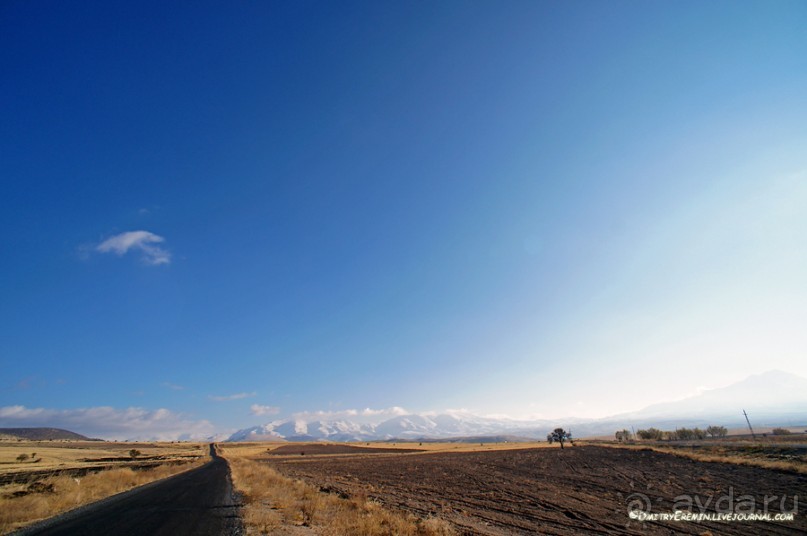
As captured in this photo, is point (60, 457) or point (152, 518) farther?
point (60, 457)

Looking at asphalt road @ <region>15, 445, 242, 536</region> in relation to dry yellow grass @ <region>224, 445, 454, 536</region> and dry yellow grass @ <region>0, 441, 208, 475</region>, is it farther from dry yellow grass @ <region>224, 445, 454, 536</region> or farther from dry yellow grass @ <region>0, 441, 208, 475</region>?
dry yellow grass @ <region>0, 441, 208, 475</region>

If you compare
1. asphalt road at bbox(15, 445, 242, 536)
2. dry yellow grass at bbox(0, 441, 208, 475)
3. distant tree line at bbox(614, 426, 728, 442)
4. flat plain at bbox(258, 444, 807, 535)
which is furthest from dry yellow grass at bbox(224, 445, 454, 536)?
distant tree line at bbox(614, 426, 728, 442)

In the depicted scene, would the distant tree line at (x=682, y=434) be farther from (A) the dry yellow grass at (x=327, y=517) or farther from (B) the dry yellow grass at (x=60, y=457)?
(B) the dry yellow grass at (x=60, y=457)

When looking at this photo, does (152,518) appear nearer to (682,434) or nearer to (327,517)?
(327,517)

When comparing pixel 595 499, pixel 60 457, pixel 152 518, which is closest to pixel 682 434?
pixel 595 499

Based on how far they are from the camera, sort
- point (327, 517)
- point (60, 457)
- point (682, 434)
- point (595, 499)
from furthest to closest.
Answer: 1. point (682, 434)
2. point (60, 457)
3. point (595, 499)
4. point (327, 517)

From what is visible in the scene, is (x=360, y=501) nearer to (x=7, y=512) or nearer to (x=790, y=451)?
(x=7, y=512)

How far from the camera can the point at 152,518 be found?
58.3 ft

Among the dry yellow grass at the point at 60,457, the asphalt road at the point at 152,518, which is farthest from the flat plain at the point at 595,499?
the dry yellow grass at the point at 60,457

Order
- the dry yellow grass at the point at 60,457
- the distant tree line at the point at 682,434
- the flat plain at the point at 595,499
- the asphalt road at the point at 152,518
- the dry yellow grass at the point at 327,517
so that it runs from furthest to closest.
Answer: the distant tree line at the point at 682,434 < the dry yellow grass at the point at 60,457 < the flat plain at the point at 595,499 < the asphalt road at the point at 152,518 < the dry yellow grass at the point at 327,517

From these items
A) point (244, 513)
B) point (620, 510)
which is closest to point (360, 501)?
point (244, 513)

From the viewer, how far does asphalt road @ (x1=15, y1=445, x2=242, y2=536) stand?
15.1 metres

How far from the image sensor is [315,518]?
57.0 feet

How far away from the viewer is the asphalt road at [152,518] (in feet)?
49.5
